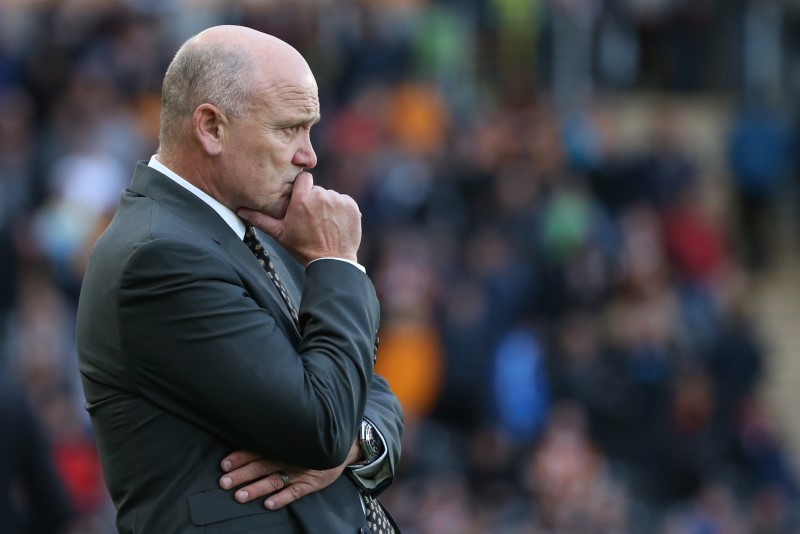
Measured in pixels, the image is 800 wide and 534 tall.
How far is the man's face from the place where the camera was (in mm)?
2795

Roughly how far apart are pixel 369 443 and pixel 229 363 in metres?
0.46

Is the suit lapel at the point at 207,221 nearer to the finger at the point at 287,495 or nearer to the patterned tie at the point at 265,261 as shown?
the patterned tie at the point at 265,261

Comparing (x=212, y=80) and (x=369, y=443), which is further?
(x=369, y=443)

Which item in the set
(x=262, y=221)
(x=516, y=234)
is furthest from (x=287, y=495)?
(x=516, y=234)

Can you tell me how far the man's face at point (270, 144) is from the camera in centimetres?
279

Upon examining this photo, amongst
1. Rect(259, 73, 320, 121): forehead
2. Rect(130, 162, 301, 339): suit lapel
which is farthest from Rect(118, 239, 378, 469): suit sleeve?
Rect(259, 73, 320, 121): forehead

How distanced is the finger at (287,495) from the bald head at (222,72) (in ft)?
2.39

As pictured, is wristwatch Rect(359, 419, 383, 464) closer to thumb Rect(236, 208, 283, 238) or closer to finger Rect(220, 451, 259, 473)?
finger Rect(220, 451, 259, 473)

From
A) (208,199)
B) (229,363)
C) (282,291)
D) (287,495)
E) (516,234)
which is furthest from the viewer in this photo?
(516,234)

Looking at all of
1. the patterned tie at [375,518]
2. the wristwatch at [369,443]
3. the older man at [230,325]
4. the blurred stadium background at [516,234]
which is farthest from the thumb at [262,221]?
the blurred stadium background at [516,234]

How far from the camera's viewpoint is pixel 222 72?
9.12ft

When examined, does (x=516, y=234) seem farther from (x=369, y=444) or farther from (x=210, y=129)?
(x=210, y=129)

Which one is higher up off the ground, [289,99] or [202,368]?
[289,99]

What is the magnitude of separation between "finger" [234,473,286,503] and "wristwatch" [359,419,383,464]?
0.24m
